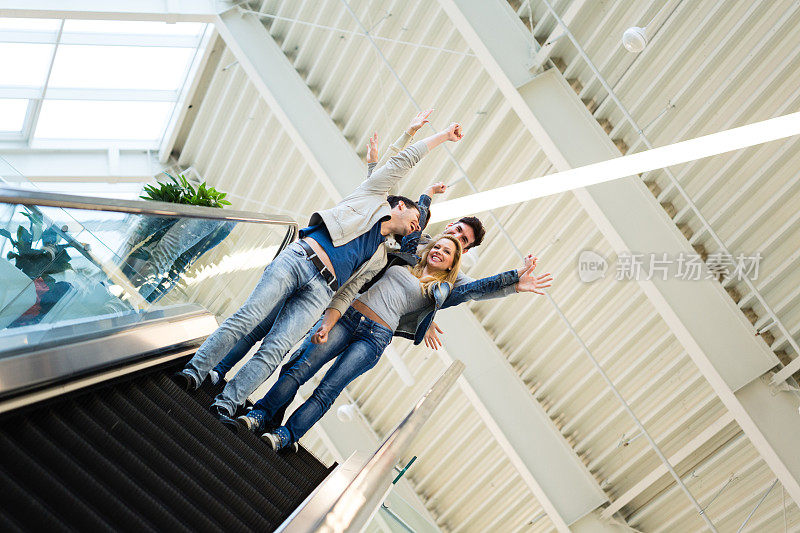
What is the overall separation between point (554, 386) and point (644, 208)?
383 centimetres

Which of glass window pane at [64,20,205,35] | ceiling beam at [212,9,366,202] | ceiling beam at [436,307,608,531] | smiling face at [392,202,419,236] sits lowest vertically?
ceiling beam at [436,307,608,531]

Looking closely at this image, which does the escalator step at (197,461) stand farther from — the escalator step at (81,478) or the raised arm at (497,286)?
the raised arm at (497,286)

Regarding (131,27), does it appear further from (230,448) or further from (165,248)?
(230,448)

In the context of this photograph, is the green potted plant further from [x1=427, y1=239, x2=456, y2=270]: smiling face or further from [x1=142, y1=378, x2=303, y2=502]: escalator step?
[x1=427, y1=239, x2=456, y2=270]: smiling face

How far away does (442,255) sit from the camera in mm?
4715

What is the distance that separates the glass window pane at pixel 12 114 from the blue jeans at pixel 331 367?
10.4 m

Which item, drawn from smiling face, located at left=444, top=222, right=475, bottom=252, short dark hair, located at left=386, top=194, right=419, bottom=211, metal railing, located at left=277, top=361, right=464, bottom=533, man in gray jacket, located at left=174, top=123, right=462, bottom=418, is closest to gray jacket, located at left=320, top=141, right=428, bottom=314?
man in gray jacket, located at left=174, top=123, right=462, bottom=418

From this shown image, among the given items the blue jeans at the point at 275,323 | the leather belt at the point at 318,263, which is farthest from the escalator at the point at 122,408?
the leather belt at the point at 318,263

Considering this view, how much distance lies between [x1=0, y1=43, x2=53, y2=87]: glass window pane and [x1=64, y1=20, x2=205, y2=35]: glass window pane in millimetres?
541

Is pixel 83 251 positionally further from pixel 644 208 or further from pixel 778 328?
pixel 778 328

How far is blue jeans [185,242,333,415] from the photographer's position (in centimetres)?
394

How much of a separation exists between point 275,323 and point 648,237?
5049 mm

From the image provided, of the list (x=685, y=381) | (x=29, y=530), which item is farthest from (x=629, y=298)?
(x=29, y=530)

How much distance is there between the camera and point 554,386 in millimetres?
10938
